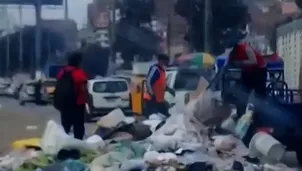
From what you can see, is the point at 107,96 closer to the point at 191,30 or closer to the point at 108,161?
the point at 191,30

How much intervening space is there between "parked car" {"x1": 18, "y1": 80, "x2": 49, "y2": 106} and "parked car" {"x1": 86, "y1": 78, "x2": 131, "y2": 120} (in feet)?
1.81

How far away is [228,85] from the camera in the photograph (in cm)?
877

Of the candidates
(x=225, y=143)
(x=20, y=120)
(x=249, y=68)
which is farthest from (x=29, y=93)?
(x=225, y=143)

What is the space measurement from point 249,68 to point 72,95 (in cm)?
180

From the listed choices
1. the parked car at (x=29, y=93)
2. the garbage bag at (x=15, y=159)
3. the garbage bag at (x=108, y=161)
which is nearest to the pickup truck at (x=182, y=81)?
the parked car at (x=29, y=93)

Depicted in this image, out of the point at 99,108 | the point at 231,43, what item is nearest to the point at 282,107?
the point at 231,43

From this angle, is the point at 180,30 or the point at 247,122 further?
the point at 180,30

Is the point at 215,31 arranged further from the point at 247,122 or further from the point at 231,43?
the point at 247,122

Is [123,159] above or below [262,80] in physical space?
below

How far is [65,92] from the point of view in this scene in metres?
8.38

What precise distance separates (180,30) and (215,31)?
1.39 ft

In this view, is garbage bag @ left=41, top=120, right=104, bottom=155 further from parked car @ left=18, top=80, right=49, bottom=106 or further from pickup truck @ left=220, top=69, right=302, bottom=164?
parked car @ left=18, top=80, right=49, bottom=106

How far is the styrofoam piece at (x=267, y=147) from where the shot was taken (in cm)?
744

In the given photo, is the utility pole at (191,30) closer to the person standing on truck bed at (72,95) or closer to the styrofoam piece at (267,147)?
the person standing on truck bed at (72,95)
